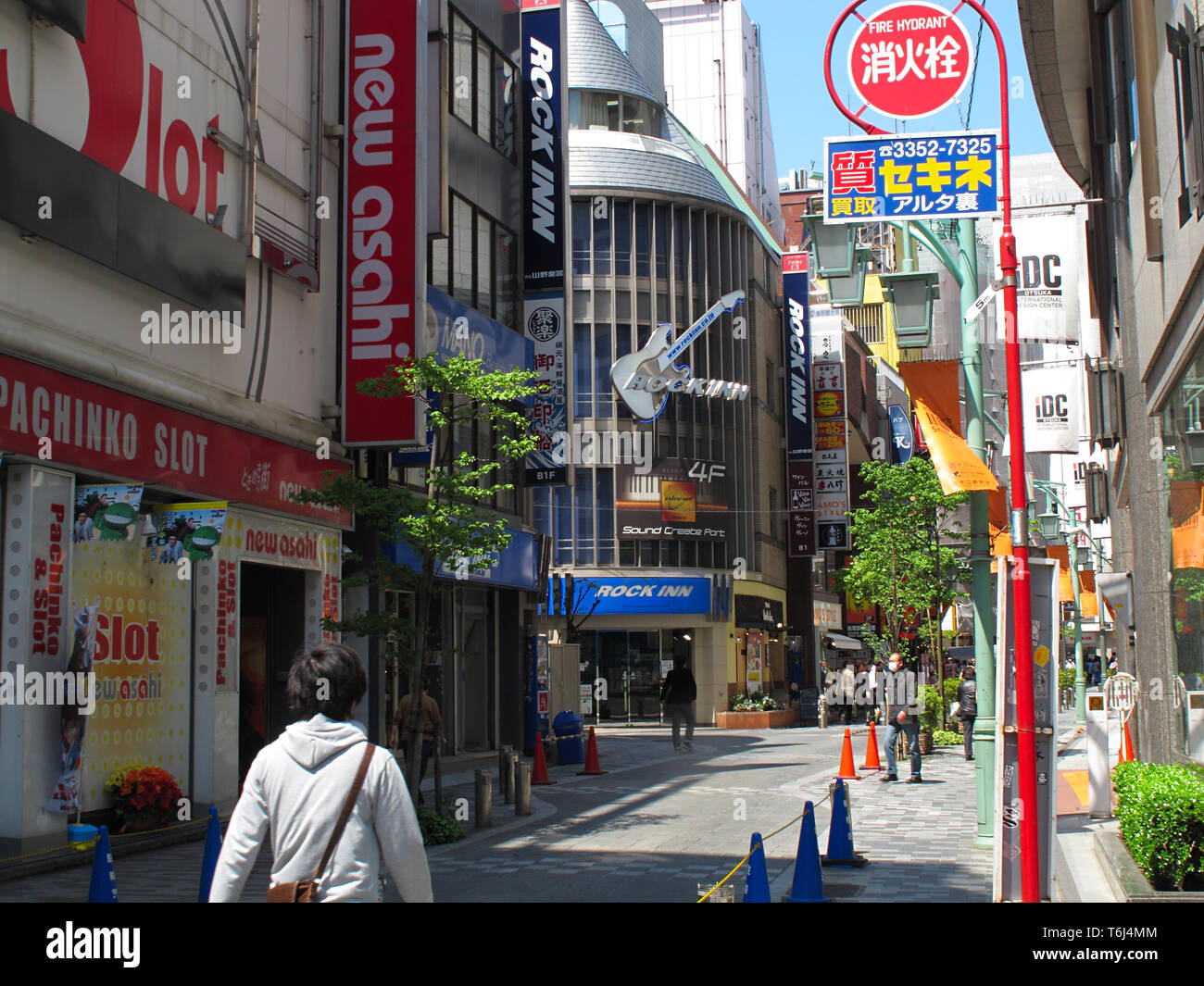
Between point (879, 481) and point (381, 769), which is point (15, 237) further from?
point (879, 481)

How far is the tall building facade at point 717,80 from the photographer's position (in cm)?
7606

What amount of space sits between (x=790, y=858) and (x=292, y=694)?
9333 millimetres

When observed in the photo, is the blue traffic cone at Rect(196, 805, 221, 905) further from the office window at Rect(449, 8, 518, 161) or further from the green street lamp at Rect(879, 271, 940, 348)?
the office window at Rect(449, 8, 518, 161)

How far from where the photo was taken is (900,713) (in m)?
21.3

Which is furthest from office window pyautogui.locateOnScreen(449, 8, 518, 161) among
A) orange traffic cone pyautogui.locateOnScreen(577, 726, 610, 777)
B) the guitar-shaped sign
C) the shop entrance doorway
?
the guitar-shaped sign

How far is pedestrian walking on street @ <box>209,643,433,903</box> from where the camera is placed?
4324 millimetres

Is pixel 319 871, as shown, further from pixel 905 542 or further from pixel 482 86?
pixel 905 542

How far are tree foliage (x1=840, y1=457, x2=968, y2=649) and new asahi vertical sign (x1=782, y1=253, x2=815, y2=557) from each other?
17.2 m

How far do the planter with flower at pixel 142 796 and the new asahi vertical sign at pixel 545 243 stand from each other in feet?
41.2

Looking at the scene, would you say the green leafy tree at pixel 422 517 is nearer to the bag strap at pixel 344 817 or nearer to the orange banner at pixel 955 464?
the orange banner at pixel 955 464

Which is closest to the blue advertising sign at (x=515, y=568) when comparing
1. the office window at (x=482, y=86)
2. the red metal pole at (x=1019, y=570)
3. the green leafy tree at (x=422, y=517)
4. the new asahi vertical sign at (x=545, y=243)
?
the new asahi vertical sign at (x=545, y=243)

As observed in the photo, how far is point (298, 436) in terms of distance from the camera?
17547 millimetres
